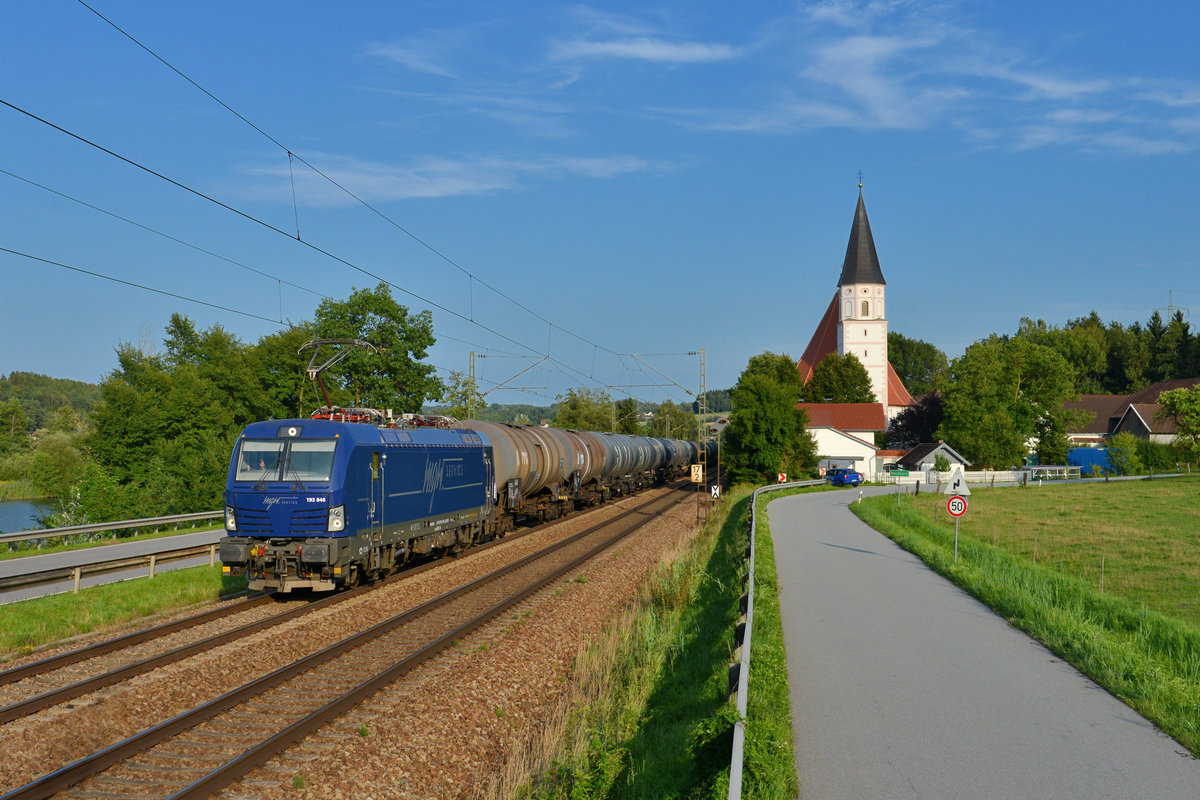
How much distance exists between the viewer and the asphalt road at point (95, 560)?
1684 centimetres

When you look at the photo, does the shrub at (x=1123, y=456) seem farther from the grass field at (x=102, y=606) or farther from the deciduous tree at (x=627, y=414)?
the grass field at (x=102, y=606)

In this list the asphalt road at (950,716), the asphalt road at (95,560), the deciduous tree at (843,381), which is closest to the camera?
the asphalt road at (950,716)

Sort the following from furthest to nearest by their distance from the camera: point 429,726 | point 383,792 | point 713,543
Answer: point 713,543, point 429,726, point 383,792

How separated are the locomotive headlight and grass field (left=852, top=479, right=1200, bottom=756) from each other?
11.3m

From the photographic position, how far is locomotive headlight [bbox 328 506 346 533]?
1557 centimetres

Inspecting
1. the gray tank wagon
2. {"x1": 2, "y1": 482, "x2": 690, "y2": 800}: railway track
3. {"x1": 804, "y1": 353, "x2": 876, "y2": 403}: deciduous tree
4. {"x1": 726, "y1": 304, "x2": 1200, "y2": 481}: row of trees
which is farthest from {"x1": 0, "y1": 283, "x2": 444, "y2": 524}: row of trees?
{"x1": 804, "y1": 353, "x2": 876, "y2": 403}: deciduous tree

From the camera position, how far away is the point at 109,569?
60.5ft

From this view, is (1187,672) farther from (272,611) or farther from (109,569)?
(109,569)

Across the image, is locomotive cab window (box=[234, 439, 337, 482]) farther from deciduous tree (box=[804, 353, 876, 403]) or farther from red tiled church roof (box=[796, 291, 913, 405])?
red tiled church roof (box=[796, 291, 913, 405])

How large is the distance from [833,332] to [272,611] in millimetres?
105015

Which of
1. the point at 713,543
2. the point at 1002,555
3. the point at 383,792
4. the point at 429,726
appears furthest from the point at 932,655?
the point at 713,543

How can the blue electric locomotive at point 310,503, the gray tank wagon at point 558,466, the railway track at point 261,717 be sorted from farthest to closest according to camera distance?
the gray tank wagon at point 558,466
the blue electric locomotive at point 310,503
the railway track at point 261,717

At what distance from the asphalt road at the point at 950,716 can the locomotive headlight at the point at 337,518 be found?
7.86 m

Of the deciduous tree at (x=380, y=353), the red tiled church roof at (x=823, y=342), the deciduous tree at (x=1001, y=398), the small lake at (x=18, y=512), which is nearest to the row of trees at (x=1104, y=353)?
the red tiled church roof at (x=823, y=342)
